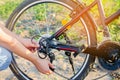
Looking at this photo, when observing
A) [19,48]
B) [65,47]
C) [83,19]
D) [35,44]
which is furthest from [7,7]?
[19,48]

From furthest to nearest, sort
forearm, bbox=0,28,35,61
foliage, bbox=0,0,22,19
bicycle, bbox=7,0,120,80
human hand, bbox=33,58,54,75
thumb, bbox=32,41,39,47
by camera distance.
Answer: foliage, bbox=0,0,22,19
thumb, bbox=32,41,39,47
bicycle, bbox=7,0,120,80
human hand, bbox=33,58,54,75
forearm, bbox=0,28,35,61

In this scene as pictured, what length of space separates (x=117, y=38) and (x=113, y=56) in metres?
0.97

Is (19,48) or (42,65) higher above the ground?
(19,48)

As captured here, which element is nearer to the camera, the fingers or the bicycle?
the bicycle

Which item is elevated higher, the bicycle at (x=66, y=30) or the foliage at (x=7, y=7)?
the foliage at (x=7, y=7)

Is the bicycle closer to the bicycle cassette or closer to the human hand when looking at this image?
the bicycle cassette

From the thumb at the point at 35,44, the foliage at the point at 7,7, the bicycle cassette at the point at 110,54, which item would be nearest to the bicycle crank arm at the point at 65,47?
the thumb at the point at 35,44

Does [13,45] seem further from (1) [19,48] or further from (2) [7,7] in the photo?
(2) [7,7]

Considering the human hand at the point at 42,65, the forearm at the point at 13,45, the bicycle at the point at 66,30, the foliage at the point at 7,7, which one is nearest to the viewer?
the forearm at the point at 13,45

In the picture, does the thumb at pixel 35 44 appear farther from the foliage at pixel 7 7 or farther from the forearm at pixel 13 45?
the foliage at pixel 7 7

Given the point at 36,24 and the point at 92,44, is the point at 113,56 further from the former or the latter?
the point at 36,24

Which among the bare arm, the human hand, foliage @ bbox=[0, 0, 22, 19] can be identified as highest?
foliage @ bbox=[0, 0, 22, 19]

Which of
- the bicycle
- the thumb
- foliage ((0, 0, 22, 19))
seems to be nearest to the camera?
the bicycle

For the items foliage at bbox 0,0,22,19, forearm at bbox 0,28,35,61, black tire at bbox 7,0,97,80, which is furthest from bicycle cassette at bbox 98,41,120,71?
foliage at bbox 0,0,22,19
